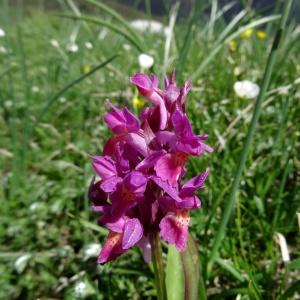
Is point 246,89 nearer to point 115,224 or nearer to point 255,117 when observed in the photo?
point 255,117

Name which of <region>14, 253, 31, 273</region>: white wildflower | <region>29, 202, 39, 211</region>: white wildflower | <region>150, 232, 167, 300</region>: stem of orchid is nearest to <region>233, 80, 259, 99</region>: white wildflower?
<region>29, 202, 39, 211</region>: white wildflower

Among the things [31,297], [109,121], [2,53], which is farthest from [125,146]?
[2,53]

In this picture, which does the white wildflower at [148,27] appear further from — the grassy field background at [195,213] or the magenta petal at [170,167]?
the magenta petal at [170,167]

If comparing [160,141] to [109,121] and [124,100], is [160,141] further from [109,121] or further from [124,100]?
[124,100]

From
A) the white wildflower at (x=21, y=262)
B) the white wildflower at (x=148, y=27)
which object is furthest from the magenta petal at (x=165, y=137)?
the white wildflower at (x=148, y=27)

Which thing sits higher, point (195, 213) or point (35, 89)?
point (35, 89)

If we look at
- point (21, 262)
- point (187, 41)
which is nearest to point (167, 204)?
point (21, 262)
